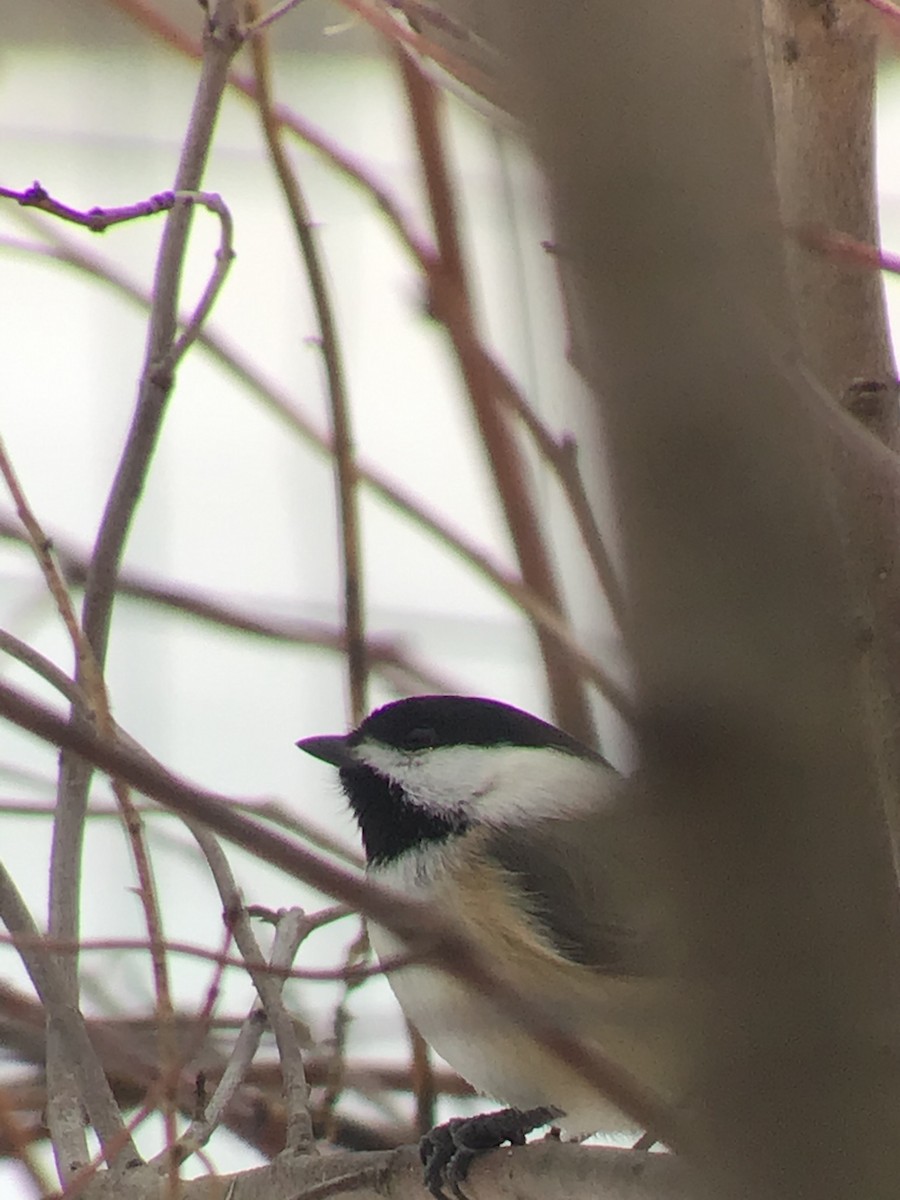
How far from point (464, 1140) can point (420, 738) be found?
412 mm

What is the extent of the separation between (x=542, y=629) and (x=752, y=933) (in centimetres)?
63

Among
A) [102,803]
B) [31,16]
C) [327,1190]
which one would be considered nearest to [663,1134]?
[327,1190]

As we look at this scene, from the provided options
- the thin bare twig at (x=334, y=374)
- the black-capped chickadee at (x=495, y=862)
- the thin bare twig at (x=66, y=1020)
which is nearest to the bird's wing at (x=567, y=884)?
the black-capped chickadee at (x=495, y=862)

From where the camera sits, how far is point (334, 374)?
3.36 feet

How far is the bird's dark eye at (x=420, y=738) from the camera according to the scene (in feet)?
4.50

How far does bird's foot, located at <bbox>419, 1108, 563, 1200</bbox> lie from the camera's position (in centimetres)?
98

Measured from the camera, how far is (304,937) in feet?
3.47

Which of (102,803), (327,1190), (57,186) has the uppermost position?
(57,186)

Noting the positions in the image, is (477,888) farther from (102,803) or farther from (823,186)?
(823,186)

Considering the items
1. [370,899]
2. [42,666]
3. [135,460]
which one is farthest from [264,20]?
[370,899]

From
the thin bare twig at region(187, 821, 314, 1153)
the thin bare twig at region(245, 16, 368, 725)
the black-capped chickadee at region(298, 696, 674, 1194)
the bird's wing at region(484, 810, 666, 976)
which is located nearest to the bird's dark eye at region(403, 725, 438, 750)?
the black-capped chickadee at region(298, 696, 674, 1194)

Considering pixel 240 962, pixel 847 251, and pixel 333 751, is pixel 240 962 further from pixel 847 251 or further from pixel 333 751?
pixel 333 751

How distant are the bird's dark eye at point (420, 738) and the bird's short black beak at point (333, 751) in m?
0.06

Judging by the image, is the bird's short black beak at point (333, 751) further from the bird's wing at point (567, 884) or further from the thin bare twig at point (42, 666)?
the thin bare twig at point (42, 666)
